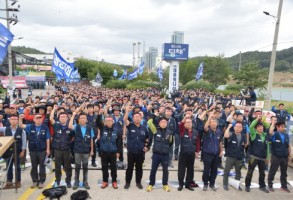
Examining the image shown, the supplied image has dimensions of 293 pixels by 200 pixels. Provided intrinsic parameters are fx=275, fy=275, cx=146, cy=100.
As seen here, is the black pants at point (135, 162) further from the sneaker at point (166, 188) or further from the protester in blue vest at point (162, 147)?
the sneaker at point (166, 188)

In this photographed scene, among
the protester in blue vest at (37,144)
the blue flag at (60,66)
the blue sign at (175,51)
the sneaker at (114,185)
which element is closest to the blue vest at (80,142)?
the protester in blue vest at (37,144)

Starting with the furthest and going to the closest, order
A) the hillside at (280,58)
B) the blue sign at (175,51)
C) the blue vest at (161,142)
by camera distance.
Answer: the hillside at (280,58)
the blue sign at (175,51)
the blue vest at (161,142)

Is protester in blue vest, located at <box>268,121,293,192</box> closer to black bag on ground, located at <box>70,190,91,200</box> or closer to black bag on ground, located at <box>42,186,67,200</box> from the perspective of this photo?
black bag on ground, located at <box>70,190,91,200</box>

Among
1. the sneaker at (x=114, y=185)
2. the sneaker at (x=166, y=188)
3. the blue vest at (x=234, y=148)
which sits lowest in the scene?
the sneaker at (x=166, y=188)

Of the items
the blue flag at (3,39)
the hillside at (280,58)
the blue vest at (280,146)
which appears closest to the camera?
the blue vest at (280,146)

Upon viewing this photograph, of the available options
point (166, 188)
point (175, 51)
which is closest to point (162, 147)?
point (166, 188)

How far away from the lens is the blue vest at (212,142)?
641cm

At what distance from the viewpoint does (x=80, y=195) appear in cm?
575

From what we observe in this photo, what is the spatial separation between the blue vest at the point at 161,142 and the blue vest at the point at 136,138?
31cm

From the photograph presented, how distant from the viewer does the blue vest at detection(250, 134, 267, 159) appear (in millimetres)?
6512

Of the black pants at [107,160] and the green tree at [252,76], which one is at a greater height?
the green tree at [252,76]

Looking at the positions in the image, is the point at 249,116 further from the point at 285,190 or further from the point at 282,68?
the point at 282,68

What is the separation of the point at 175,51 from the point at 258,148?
21.1 m

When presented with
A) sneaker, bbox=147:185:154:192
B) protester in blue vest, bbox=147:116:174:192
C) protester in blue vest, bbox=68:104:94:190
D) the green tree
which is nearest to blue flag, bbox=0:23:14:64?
protester in blue vest, bbox=68:104:94:190
